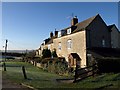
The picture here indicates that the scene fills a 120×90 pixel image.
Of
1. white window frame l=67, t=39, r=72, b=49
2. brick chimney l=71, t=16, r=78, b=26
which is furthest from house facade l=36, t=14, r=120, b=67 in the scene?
brick chimney l=71, t=16, r=78, b=26

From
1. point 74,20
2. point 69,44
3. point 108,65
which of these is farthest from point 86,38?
point 108,65

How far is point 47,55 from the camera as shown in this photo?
56.2 meters

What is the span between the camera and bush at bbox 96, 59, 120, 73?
20603mm

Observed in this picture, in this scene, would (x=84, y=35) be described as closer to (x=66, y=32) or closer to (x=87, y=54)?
(x=87, y=54)

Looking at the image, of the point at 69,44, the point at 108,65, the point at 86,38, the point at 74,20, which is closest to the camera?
the point at 108,65

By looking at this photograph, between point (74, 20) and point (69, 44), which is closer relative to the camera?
point (69, 44)

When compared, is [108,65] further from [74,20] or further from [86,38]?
[74,20]

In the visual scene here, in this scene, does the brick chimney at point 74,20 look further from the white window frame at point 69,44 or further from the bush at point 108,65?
the bush at point 108,65

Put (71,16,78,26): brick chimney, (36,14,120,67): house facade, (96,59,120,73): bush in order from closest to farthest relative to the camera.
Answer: (96,59,120,73): bush, (36,14,120,67): house facade, (71,16,78,26): brick chimney

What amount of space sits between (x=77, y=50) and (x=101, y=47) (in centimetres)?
427

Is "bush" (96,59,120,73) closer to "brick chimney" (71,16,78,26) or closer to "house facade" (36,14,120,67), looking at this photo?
"house facade" (36,14,120,67)

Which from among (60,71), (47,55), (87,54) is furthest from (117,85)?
(47,55)

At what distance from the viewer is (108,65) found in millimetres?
21016

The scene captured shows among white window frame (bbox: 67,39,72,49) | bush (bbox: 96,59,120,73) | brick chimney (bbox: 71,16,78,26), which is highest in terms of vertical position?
brick chimney (bbox: 71,16,78,26)
